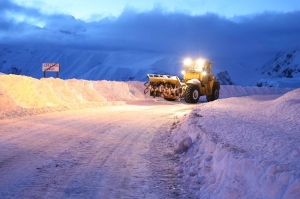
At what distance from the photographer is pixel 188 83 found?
2397 cm

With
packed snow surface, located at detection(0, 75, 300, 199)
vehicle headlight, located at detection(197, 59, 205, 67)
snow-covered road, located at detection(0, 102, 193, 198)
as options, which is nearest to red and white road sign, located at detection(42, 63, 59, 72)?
packed snow surface, located at detection(0, 75, 300, 199)

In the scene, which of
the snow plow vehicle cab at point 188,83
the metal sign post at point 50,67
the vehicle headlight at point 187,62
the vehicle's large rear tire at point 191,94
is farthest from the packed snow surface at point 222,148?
the vehicle headlight at point 187,62

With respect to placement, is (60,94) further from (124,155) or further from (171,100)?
(124,155)

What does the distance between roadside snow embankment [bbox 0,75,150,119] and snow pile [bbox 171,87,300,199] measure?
26.8 feet

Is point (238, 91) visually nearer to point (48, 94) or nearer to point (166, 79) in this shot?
point (166, 79)

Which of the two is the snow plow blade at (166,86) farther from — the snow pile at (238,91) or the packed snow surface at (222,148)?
the snow pile at (238,91)

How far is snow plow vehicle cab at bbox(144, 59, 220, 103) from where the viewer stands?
23703mm

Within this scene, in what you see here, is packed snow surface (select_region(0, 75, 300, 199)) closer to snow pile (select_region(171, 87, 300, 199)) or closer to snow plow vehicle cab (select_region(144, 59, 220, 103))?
snow pile (select_region(171, 87, 300, 199))

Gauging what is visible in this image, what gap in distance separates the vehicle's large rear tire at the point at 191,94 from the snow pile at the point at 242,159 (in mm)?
12388

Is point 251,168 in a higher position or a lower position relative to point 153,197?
higher

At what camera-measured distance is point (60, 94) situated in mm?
21141

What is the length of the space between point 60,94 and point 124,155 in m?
13.8

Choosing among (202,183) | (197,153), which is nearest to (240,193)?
(202,183)

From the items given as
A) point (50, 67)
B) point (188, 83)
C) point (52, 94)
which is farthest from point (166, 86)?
point (52, 94)
